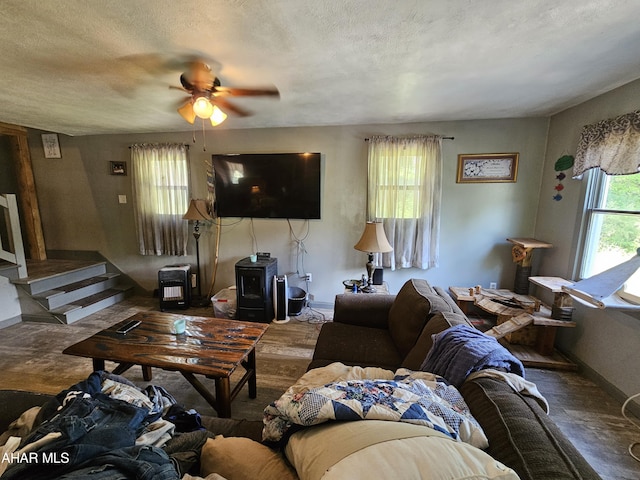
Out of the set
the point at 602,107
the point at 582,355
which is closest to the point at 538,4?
the point at 602,107

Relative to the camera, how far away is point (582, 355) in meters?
2.22

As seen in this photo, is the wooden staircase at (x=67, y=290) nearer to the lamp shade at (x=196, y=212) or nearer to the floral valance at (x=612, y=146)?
the lamp shade at (x=196, y=212)

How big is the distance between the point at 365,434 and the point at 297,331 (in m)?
2.38

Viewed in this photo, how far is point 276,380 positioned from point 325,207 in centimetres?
203

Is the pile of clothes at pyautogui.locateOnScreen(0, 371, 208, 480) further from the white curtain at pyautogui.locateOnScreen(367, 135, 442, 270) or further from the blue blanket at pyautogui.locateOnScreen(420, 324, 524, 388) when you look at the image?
the white curtain at pyautogui.locateOnScreen(367, 135, 442, 270)

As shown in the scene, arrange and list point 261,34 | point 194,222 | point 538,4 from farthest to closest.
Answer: point 194,222 < point 261,34 < point 538,4

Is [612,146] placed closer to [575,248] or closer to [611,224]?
[611,224]

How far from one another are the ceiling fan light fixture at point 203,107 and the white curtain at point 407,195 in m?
1.87

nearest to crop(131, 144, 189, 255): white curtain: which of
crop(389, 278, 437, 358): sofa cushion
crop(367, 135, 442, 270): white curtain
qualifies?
crop(367, 135, 442, 270): white curtain

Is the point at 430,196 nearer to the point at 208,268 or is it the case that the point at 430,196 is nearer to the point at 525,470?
the point at 525,470

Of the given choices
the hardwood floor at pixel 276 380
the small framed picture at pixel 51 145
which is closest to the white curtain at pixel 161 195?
the hardwood floor at pixel 276 380

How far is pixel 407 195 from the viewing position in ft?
10.2

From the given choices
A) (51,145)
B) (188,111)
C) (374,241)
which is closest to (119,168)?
(51,145)

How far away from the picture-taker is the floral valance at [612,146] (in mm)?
1841
